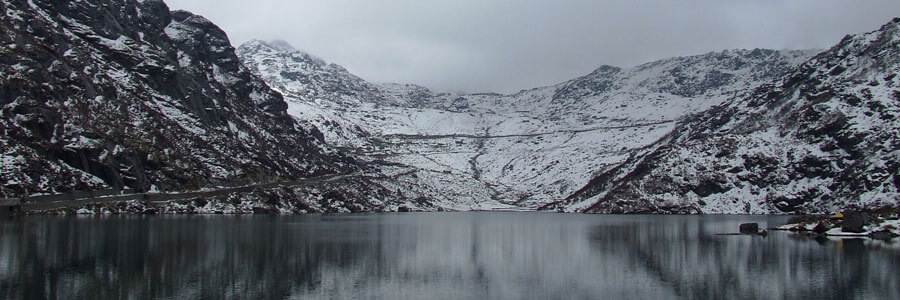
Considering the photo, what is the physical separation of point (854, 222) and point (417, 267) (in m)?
76.3

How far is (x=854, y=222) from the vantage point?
10400 cm

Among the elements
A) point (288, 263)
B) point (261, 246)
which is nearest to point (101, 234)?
point (261, 246)

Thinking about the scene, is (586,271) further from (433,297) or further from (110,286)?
(110,286)

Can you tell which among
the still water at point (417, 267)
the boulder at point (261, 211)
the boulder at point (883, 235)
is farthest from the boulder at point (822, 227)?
the boulder at point (261, 211)

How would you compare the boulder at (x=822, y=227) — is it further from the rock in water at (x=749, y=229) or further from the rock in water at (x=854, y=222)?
the rock in water at (x=749, y=229)

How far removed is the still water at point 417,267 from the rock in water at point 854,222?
33.4ft

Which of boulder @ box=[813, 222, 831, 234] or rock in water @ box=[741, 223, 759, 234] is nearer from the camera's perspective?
boulder @ box=[813, 222, 831, 234]

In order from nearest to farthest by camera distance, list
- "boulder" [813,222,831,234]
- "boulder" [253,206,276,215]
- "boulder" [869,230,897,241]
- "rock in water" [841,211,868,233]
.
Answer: "boulder" [869,230,897,241] → "rock in water" [841,211,868,233] → "boulder" [813,222,831,234] → "boulder" [253,206,276,215]

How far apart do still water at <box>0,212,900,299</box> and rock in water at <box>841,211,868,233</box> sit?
400 inches

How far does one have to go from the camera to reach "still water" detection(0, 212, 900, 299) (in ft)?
154

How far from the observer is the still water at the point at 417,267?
46.9 metres

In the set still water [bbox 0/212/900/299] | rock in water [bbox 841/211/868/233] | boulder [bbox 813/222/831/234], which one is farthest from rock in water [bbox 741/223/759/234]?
still water [bbox 0/212/900/299]

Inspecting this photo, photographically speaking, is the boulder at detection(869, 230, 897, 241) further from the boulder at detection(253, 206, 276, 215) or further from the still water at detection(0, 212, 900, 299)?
the boulder at detection(253, 206, 276, 215)

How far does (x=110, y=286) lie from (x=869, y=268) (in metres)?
61.7
